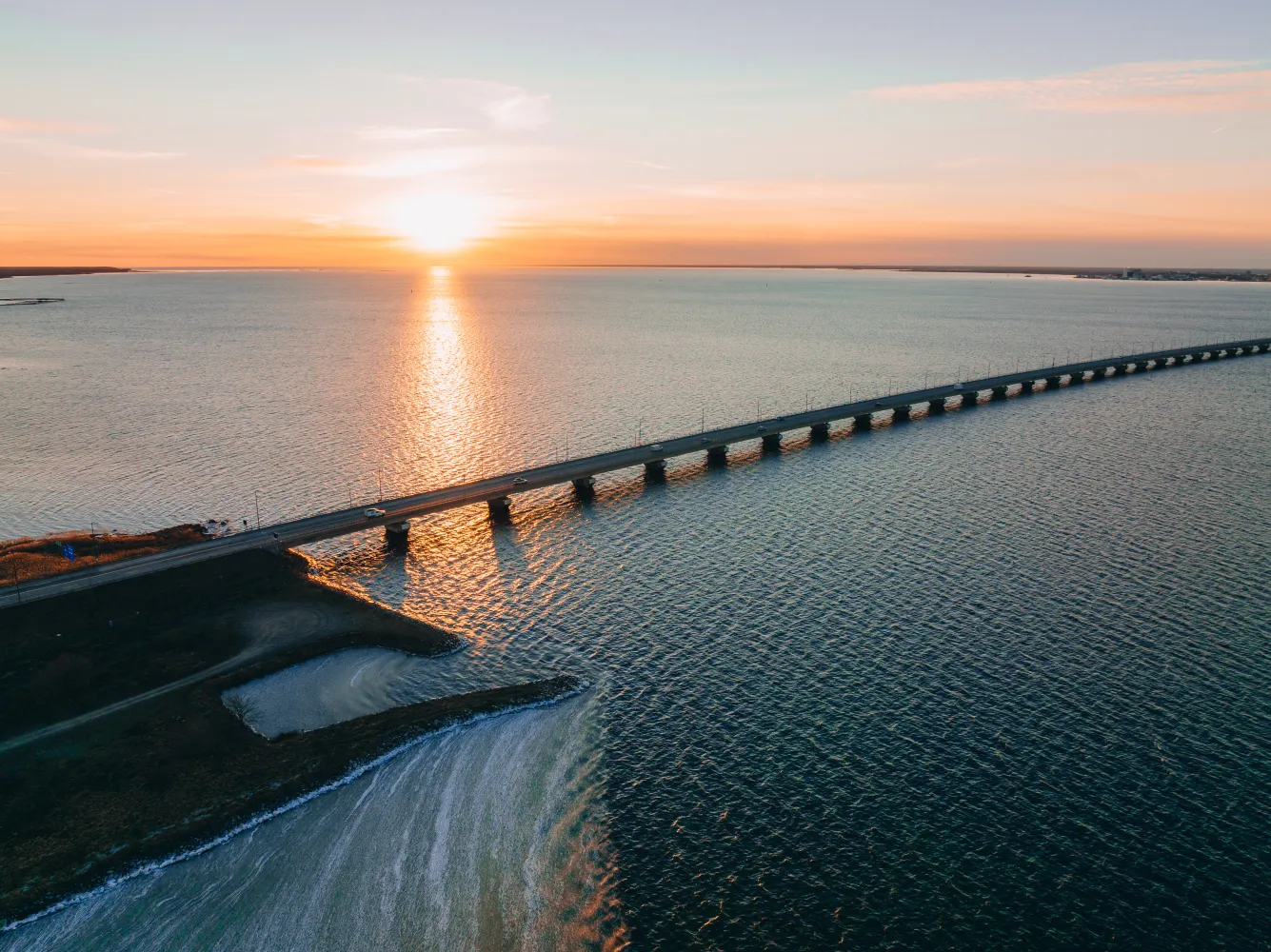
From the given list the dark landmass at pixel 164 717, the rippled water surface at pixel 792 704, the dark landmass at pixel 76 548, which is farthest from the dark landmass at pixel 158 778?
the dark landmass at pixel 76 548

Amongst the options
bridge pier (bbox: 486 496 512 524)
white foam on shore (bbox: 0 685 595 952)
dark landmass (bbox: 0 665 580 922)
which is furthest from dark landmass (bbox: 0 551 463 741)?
bridge pier (bbox: 486 496 512 524)

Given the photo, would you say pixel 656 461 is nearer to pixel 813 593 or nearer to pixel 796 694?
pixel 813 593

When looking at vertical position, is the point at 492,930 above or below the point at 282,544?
below

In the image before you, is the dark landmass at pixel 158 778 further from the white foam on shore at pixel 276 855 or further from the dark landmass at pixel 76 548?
the dark landmass at pixel 76 548

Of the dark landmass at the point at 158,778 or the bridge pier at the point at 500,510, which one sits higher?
the bridge pier at the point at 500,510

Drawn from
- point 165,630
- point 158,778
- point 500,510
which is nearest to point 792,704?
point 158,778

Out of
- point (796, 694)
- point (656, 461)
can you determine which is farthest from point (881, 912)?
point (656, 461)
